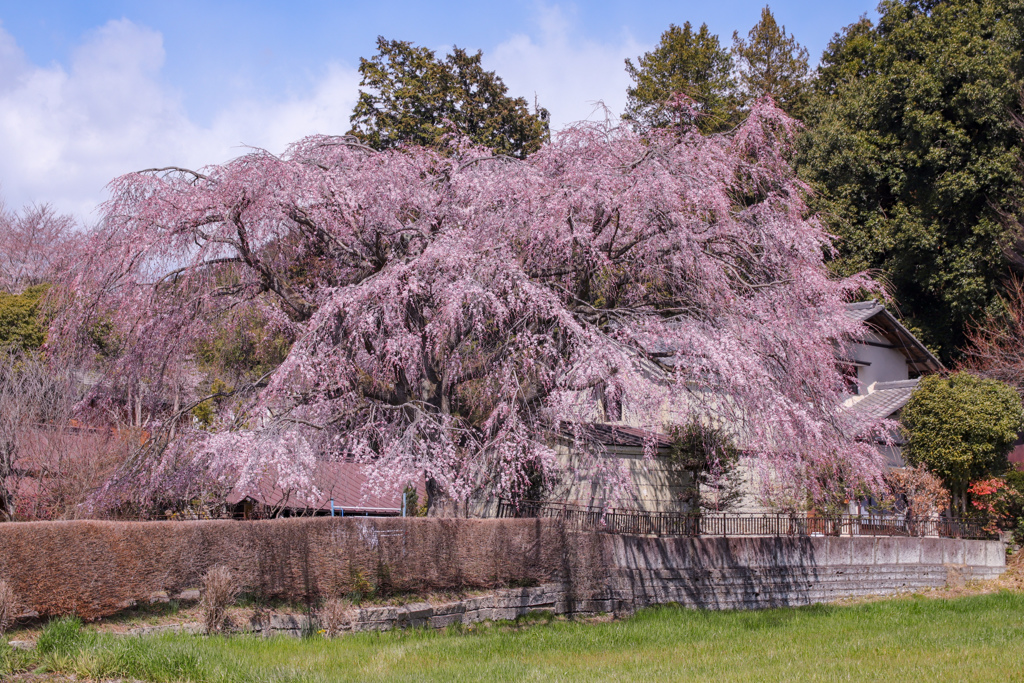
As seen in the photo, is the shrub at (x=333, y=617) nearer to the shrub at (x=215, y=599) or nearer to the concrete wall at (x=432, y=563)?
the concrete wall at (x=432, y=563)

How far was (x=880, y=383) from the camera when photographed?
30500mm

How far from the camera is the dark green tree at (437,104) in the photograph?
28281 mm

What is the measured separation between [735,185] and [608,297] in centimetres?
302

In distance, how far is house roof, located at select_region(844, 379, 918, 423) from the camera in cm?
2606

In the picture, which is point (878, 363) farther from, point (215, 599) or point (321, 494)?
point (215, 599)

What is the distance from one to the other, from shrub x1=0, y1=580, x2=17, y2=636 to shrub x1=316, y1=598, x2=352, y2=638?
3.73 meters

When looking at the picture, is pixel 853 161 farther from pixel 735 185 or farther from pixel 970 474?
pixel 735 185

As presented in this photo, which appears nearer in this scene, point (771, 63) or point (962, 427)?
point (962, 427)

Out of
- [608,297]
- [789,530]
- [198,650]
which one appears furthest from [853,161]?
[198,650]

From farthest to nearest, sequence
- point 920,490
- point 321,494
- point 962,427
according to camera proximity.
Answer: point 920,490 < point 962,427 < point 321,494

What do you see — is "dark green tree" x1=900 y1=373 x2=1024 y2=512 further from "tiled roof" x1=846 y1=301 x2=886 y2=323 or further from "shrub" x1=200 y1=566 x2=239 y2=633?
"shrub" x1=200 y1=566 x2=239 y2=633

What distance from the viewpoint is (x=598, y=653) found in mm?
11062

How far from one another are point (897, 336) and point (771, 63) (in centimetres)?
1893

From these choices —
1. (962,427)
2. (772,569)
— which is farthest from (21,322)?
(962,427)
